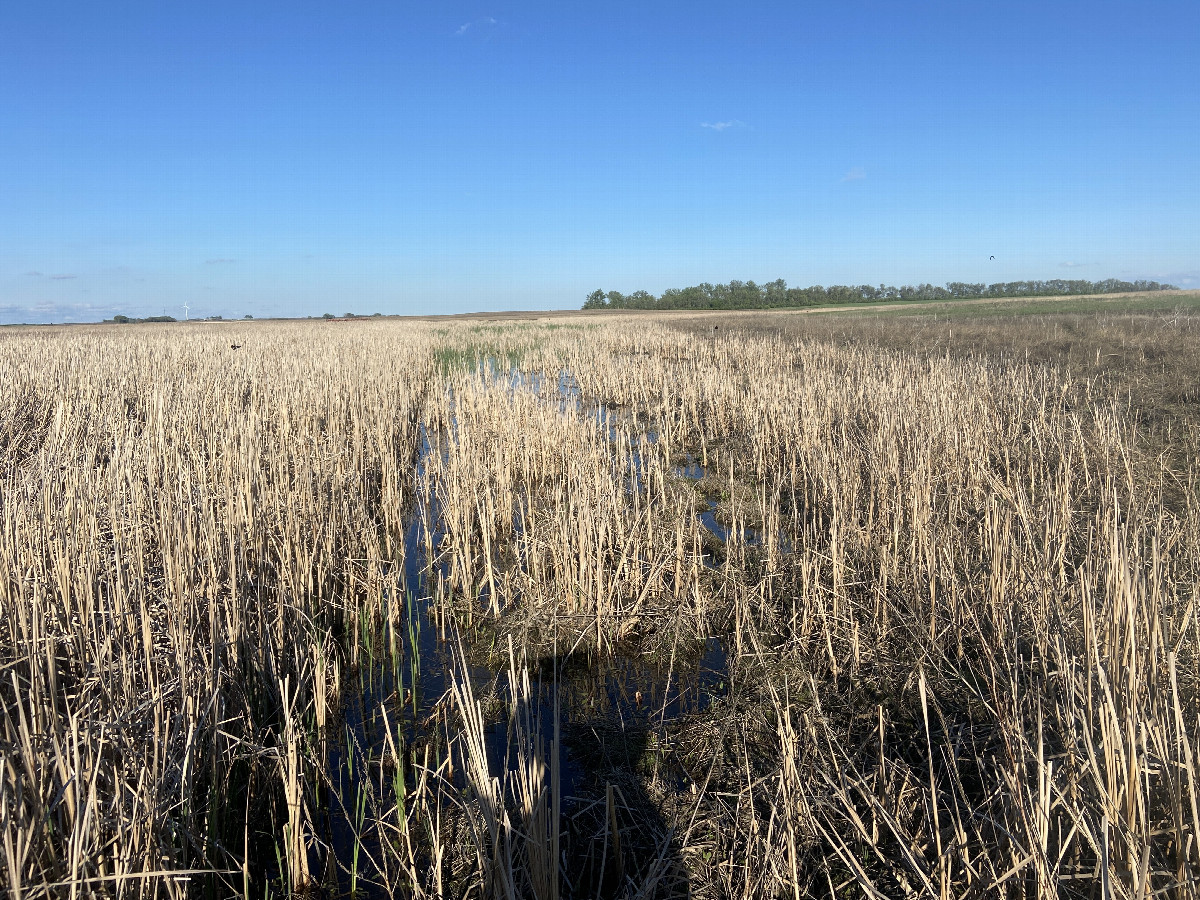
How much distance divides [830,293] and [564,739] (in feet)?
323

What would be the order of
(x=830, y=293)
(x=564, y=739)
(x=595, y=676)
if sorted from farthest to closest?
(x=830, y=293)
(x=595, y=676)
(x=564, y=739)

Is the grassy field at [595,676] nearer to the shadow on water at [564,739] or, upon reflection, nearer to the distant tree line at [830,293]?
the shadow on water at [564,739]

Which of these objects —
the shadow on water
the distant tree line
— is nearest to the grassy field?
the shadow on water

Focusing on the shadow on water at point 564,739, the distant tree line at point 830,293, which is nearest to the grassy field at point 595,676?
the shadow on water at point 564,739

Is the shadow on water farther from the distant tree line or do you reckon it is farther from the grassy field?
the distant tree line

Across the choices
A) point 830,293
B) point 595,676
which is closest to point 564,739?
point 595,676

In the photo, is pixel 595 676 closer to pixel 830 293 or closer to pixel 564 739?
pixel 564 739

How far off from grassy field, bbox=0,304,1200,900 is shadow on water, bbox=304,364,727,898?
0.02 meters

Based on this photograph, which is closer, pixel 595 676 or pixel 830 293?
pixel 595 676

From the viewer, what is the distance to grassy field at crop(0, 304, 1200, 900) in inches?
73.0

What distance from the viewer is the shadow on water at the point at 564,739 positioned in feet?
7.57

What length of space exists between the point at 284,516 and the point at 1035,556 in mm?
4707

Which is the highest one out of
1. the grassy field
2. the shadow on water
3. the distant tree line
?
the distant tree line

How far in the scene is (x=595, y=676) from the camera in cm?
367
